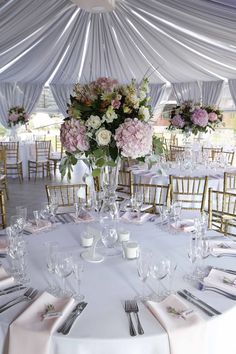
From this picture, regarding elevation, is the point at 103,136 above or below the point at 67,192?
above

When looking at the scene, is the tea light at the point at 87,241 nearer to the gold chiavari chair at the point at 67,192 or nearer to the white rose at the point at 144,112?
the gold chiavari chair at the point at 67,192

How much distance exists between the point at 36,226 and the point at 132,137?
1.19 metres

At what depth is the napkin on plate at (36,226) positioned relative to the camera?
8.52 ft

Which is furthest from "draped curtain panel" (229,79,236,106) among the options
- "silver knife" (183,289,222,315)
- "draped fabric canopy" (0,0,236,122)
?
"silver knife" (183,289,222,315)

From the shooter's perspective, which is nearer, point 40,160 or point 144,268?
point 144,268

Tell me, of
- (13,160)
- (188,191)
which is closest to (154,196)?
(188,191)

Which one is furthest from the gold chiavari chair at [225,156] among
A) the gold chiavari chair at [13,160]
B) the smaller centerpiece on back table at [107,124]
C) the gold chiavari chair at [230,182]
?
the gold chiavari chair at [13,160]

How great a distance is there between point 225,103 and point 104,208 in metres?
8.38

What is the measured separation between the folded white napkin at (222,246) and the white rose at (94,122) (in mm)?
1143

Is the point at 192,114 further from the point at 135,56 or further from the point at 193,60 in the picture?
the point at 135,56

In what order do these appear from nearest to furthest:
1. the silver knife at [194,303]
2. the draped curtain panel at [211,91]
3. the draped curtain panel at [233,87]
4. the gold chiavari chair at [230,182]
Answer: the silver knife at [194,303], the gold chiavari chair at [230,182], the draped curtain panel at [233,87], the draped curtain panel at [211,91]

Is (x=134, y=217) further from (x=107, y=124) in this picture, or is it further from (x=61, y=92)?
(x=61, y=92)

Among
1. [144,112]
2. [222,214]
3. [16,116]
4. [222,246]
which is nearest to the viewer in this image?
[144,112]

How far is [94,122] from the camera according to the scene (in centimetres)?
206
